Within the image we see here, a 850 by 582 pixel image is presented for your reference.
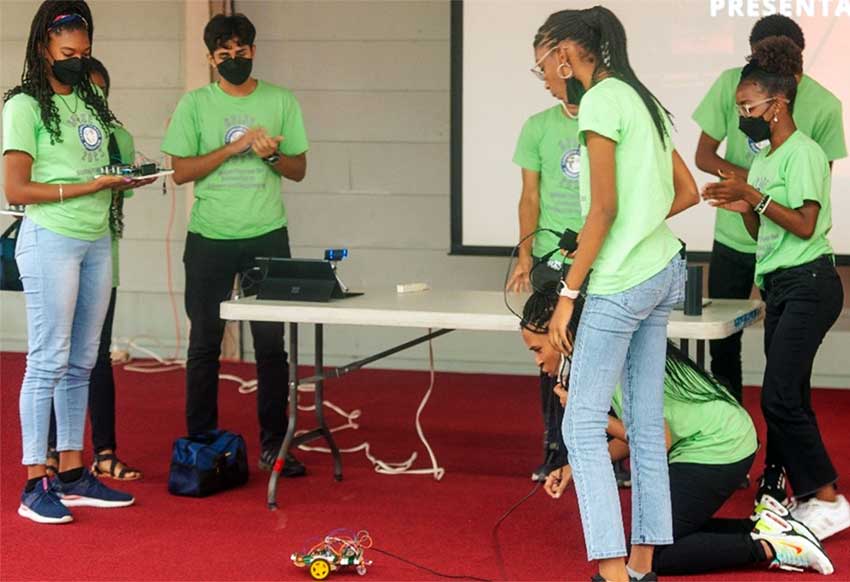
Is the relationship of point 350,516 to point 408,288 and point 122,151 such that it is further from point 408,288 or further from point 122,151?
point 122,151

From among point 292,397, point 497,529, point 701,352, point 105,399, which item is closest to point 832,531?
point 701,352

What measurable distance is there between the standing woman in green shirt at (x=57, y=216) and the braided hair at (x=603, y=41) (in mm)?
1472

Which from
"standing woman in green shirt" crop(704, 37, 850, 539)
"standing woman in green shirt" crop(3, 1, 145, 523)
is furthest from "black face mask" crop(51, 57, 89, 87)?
"standing woman in green shirt" crop(704, 37, 850, 539)

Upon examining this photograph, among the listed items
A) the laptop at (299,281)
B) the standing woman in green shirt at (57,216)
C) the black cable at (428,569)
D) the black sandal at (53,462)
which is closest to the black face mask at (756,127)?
the laptop at (299,281)

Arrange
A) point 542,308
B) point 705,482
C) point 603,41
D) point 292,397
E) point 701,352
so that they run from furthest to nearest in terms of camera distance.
A: point 292,397
point 701,352
point 705,482
point 542,308
point 603,41

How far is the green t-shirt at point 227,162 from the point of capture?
4285mm

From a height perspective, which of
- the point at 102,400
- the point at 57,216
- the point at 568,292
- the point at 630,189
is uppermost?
the point at 630,189

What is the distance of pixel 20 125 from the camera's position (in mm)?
3561

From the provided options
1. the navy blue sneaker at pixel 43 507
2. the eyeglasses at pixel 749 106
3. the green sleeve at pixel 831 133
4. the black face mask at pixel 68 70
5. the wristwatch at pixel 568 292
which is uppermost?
the black face mask at pixel 68 70

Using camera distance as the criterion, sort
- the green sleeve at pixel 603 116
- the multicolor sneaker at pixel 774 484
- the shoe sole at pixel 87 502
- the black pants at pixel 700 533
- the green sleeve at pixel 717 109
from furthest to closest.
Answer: the green sleeve at pixel 717 109 → the shoe sole at pixel 87 502 → the multicolor sneaker at pixel 774 484 → the black pants at pixel 700 533 → the green sleeve at pixel 603 116

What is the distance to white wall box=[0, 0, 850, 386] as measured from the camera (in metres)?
6.20

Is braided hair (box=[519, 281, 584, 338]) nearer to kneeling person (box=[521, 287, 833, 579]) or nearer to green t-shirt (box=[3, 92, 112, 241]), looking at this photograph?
kneeling person (box=[521, 287, 833, 579])

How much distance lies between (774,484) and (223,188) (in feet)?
6.57

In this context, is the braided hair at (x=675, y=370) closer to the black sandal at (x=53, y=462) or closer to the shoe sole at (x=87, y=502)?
the shoe sole at (x=87, y=502)
